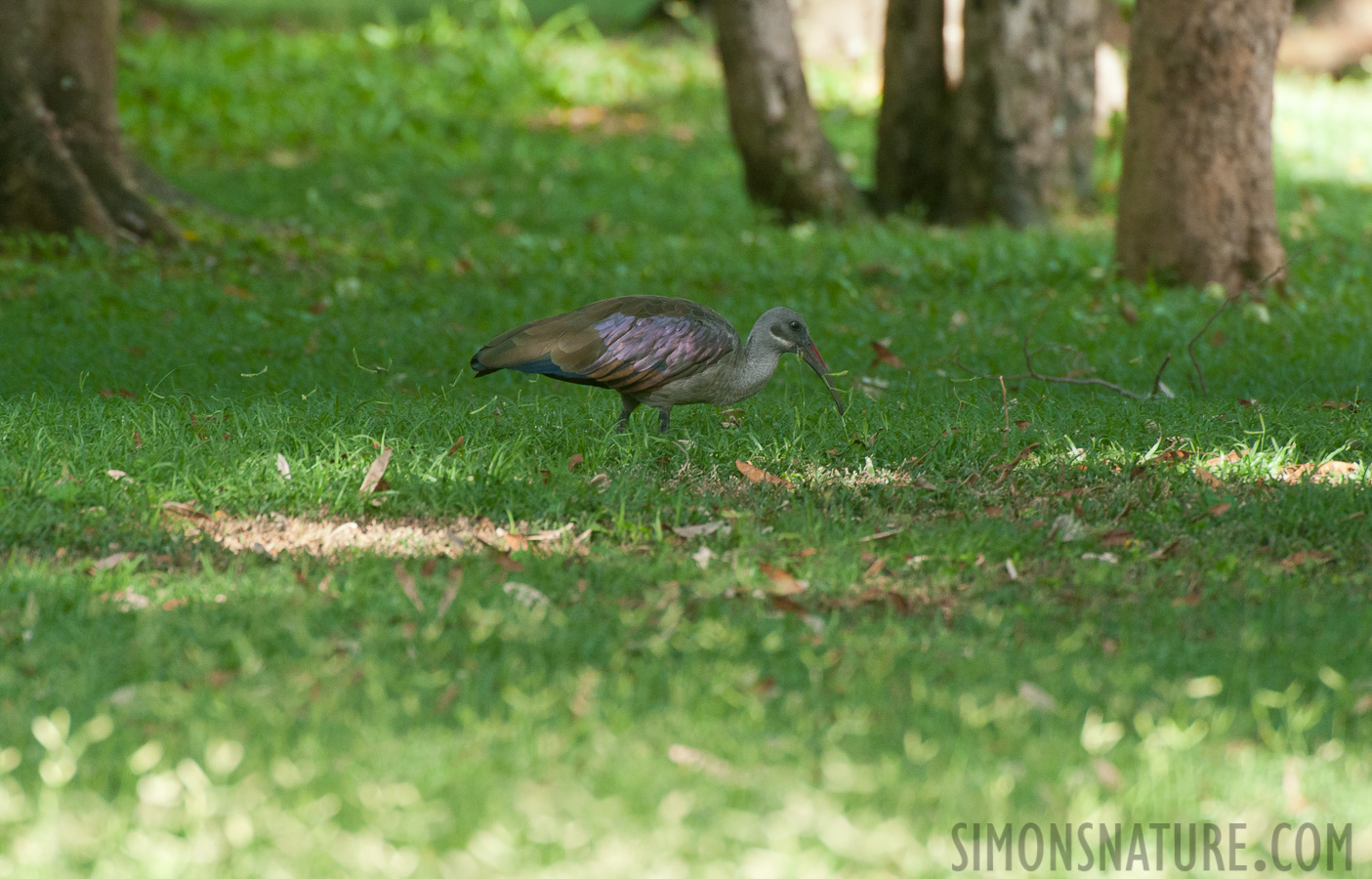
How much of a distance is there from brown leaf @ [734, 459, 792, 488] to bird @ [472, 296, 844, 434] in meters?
0.37

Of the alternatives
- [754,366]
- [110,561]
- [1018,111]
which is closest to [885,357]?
[754,366]

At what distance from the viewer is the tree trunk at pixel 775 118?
13.0m

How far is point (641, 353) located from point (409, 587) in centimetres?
162

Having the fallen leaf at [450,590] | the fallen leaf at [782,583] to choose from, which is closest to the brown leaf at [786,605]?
the fallen leaf at [782,583]

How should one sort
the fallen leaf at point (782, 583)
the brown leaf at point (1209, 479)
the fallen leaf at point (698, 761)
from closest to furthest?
Answer: the fallen leaf at point (698, 761) → the fallen leaf at point (782, 583) → the brown leaf at point (1209, 479)

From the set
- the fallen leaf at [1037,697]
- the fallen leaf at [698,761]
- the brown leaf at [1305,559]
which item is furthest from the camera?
the brown leaf at [1305,559]

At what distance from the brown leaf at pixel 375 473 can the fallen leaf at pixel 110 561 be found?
0.90 metres

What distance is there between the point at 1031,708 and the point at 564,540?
1.96 m

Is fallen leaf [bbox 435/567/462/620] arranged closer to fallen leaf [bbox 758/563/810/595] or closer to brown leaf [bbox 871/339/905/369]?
fallen leaf [bbox 758/563/810/595]

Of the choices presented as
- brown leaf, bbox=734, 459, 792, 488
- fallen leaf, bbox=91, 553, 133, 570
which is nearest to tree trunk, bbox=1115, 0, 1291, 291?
brown leaf, bbox=734, 459, 792, 488

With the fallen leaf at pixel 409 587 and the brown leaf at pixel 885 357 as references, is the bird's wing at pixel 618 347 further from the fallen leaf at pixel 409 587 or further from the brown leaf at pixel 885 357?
the brown leaf at pixel 885 357

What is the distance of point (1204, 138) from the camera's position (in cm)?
952

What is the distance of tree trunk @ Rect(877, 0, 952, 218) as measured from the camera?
1377cm

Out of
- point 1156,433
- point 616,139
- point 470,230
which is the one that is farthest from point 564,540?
point 616,139
